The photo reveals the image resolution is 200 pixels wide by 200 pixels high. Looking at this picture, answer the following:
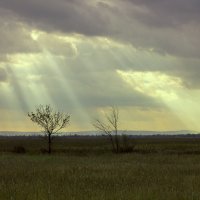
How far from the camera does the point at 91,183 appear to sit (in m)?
22.0

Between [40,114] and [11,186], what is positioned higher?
[40,114]

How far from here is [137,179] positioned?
77.8 feet

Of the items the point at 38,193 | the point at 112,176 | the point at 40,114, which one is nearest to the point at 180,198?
the point at 38,193

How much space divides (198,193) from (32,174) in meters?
11.5

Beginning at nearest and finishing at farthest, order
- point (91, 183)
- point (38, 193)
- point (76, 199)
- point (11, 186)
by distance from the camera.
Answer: point (76, 199)
point (38, 193)
point (11, 186)
point (91, 183)

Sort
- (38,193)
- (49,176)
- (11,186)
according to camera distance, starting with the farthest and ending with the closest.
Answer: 1. (49,176)
2. (11,186)
3. (38,193)

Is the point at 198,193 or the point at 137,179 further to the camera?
the point at 137,179

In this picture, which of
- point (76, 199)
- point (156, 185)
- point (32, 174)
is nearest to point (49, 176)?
point (32, 174)

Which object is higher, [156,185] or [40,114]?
[40,114]

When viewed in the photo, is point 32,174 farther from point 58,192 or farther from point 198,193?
point 198,193

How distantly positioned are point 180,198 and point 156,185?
4.10 m

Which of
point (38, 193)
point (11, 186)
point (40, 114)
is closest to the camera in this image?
point (38, 193)

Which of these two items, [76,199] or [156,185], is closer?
[76,199]

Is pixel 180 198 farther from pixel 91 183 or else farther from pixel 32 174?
pixel 32 174
